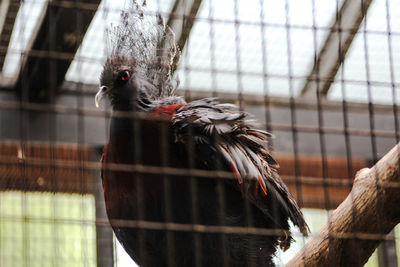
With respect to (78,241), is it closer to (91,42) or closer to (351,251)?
(91,42)

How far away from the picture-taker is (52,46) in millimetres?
2930

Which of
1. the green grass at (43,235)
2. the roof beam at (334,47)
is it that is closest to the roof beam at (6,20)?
the green grass at (43,235)

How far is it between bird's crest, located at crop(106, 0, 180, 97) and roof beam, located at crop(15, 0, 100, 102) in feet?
0.43

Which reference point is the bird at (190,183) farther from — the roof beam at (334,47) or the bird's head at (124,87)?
the roof beam at (334,47)

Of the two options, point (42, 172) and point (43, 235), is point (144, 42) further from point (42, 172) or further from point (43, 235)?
point (43, 235)

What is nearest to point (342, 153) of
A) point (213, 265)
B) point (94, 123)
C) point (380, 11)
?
point (380, 11)

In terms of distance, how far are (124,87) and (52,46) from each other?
0.42m

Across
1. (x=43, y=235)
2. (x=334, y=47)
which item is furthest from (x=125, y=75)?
(x=334, y=47)

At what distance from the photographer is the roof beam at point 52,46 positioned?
276 cm

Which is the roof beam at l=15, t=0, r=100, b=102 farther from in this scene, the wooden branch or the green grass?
the wooden branch

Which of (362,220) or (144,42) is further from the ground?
(144,42)

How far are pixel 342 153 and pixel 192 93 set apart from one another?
35.6 inches

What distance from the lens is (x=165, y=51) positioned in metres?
2.81

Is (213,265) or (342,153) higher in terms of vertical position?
(342,153)
